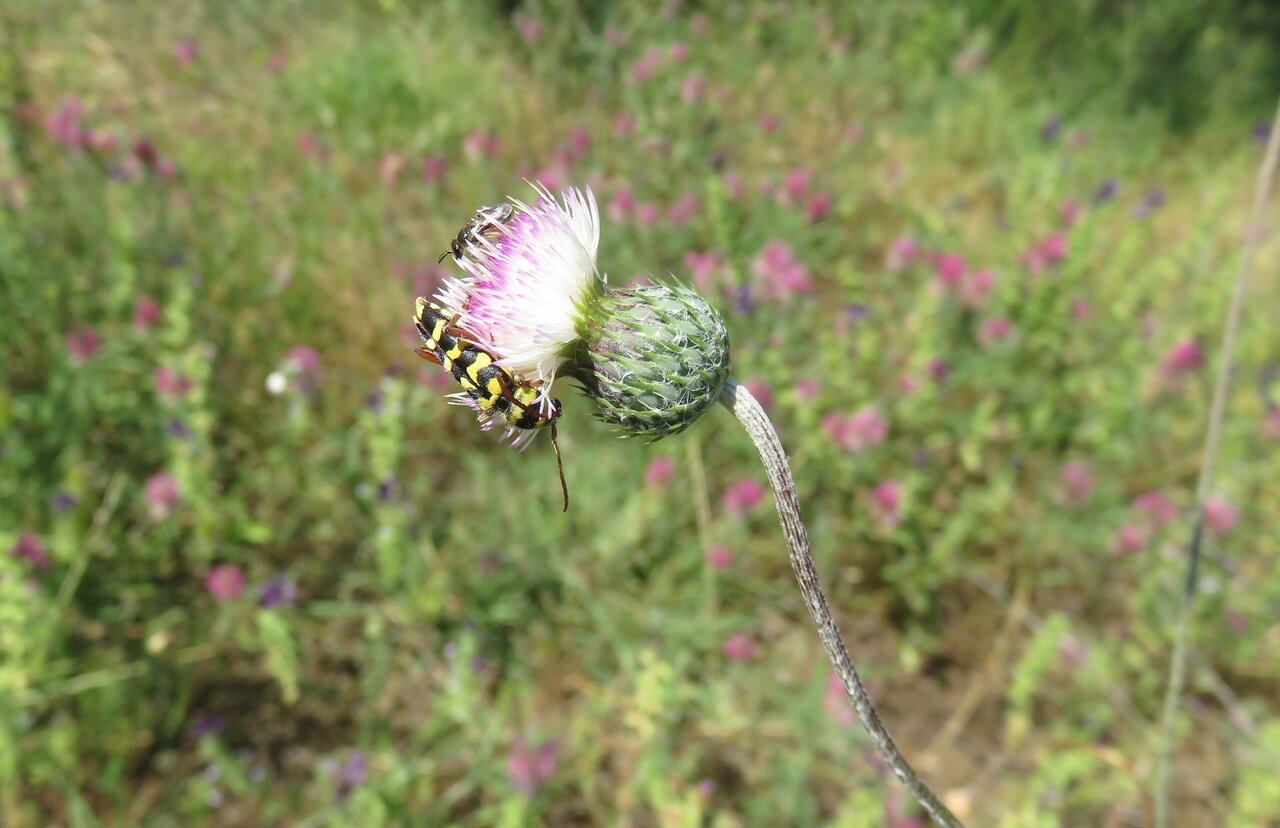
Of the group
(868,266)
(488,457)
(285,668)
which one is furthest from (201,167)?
(868,266)

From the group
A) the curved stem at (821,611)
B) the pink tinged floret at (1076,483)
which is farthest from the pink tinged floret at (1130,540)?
the curved stem at (821,611)

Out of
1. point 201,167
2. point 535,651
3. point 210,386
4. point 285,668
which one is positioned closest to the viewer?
point 285,668

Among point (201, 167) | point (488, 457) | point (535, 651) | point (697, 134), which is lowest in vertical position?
point (535, 651)

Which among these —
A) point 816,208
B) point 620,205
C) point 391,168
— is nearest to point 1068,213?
point 816,208

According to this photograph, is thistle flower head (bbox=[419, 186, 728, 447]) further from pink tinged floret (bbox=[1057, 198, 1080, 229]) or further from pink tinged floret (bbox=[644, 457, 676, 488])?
pink tinged floret (bbox=[1057, 198, 1080, 229])

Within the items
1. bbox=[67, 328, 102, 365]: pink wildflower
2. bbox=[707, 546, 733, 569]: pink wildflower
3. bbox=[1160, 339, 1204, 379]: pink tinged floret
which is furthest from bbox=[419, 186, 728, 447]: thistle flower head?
bbox=[1160, 339, 1204, 379]: pink tinged floret

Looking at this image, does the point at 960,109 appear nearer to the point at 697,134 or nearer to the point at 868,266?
the point at 868,266

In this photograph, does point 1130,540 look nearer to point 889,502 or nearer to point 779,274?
point 889,502
